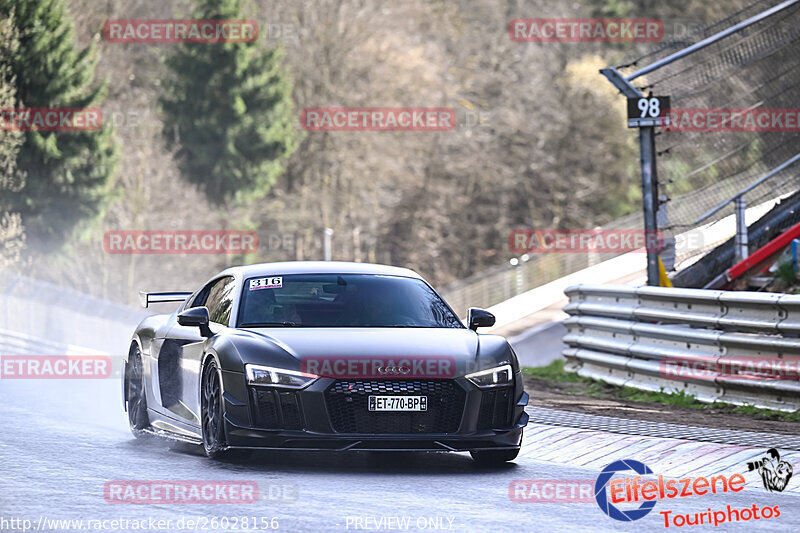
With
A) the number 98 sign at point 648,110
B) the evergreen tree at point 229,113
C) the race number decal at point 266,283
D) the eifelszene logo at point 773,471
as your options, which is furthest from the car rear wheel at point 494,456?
the evergreen tree at point 229,113

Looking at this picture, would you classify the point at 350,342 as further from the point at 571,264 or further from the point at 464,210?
the point at 464,210

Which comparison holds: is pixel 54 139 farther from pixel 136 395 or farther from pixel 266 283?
pixel 266 283

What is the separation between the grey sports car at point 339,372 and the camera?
911 centimetres

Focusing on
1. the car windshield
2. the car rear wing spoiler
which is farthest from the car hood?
the car rear wing spoiler

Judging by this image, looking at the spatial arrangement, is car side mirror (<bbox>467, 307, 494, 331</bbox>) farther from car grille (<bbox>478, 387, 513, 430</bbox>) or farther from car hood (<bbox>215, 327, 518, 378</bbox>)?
car grille (<bbox>478, 387, 513, 430</bbox>)

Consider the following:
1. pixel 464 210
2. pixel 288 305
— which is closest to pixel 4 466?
pixel 288 305

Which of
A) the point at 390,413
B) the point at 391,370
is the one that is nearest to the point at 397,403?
the point at 390,413

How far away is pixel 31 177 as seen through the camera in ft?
160

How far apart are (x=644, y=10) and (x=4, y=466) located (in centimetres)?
6420

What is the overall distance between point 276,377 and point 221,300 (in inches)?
73.1

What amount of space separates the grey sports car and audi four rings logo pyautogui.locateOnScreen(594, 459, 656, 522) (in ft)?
2.24

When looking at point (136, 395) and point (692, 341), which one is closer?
point (136, 395)

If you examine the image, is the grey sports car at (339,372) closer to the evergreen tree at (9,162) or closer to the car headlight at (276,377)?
the car headlight at (276,377)

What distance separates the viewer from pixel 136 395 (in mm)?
11758
